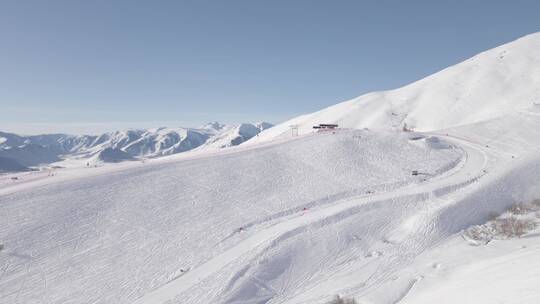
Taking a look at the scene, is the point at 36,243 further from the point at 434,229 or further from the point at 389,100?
the point at 389,100

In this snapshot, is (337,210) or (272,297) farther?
(337,210)

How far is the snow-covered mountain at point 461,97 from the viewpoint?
97.8 m

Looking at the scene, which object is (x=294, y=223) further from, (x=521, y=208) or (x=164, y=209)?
(x=521, y=208)

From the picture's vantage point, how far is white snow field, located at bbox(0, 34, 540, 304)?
22078mm

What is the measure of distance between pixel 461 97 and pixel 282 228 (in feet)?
Answer: 371

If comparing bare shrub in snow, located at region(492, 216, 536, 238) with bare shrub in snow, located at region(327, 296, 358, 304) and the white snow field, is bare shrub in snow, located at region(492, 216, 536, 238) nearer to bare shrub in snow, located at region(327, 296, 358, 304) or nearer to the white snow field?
the white snow field

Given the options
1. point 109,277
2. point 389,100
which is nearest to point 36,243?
point 109,277

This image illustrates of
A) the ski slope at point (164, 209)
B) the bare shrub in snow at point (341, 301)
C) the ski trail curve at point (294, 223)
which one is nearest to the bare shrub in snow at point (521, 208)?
the ski trail curve at point (294, 223)

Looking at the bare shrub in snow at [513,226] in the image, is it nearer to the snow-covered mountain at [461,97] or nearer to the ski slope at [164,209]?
the ski slope at [164,209]

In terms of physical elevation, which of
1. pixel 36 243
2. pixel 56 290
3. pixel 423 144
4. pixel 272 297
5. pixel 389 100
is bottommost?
pixel 272 297

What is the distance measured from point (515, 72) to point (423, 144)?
9687 centimetres

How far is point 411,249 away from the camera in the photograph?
27.8m

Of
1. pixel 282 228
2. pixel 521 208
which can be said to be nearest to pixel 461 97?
pixel 521 208

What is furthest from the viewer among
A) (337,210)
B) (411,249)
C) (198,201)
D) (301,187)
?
(301,187)
